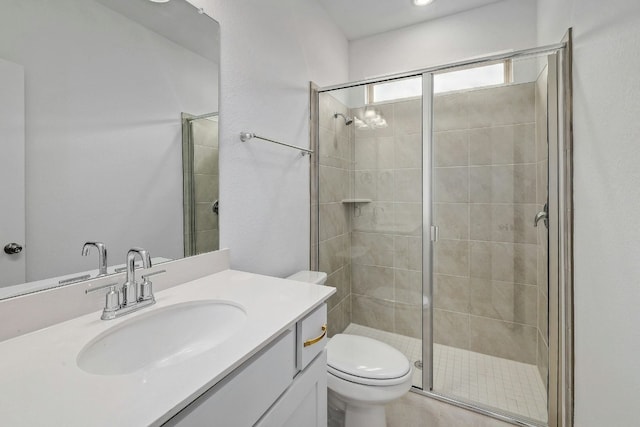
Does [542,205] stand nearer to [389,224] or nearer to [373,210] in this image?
[389,224]

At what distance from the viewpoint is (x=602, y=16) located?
0.96 meters

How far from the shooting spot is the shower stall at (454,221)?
152cm

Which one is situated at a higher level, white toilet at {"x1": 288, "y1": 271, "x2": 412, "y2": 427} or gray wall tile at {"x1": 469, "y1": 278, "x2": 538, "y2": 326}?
gray wall tile at {"x1": 469, "y1": 278, "x2": 538, "y2": 326}

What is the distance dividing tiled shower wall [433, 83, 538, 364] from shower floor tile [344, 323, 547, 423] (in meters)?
0.06

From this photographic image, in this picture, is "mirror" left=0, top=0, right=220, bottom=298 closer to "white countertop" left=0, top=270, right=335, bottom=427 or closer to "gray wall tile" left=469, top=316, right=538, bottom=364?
"white countertop" left=0, top=270, right=335, bottom=427

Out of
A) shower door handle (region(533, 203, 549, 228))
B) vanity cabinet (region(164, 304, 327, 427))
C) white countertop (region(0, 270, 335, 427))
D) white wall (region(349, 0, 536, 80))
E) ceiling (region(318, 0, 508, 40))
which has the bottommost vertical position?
vanity cabinet (region(164, 304, 327, 427))

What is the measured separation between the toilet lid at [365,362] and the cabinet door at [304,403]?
1.07 ft

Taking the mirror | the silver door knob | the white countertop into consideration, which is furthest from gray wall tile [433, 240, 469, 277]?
the silver door knob

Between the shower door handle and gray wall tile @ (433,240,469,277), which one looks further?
gray wall tile @ (433,240,469,277)

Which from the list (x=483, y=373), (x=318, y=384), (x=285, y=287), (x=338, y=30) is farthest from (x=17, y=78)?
(x=483, y=373)

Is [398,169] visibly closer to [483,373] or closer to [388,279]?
[388,279]

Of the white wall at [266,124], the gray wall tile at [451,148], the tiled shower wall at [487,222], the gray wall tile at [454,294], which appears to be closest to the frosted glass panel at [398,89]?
the tiled shower wall at [487,222]

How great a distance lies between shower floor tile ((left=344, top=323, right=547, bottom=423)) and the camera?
4.99ft

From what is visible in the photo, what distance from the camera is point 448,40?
2.19m
